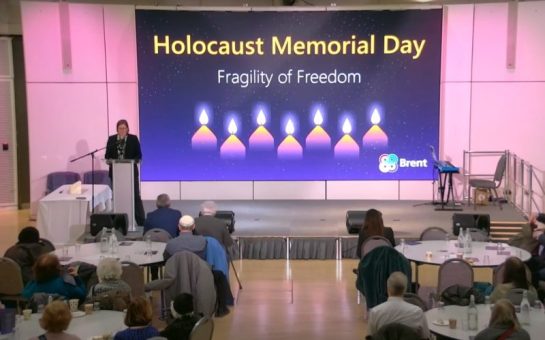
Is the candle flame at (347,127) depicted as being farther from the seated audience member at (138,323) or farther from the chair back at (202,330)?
the seated audience member at (138,323)

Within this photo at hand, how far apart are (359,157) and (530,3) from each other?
425 centimetres

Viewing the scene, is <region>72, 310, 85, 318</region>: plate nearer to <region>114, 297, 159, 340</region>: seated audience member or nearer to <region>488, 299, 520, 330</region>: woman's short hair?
<region>114, 297, 159, 340</region>: seated audience member

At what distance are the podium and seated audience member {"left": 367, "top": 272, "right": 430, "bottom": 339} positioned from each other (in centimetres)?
580

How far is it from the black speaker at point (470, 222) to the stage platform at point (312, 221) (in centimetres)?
101

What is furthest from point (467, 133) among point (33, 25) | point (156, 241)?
point (33, 25)

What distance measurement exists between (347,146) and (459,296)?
319 inches

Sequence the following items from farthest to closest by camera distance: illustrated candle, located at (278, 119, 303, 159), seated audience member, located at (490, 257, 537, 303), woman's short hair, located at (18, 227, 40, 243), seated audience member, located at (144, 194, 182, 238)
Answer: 1. illustrated candle, located at (278, 119, 303, 159)
2. seated audience member, located at (144, 194, 182, 238)
3. woman's short hair, located at (18, 227, 40, 243)
4. seated audience member, located at (490, 257, 537, 303)

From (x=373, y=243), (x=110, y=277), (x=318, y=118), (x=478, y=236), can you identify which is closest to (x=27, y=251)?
(x=110, y=277)

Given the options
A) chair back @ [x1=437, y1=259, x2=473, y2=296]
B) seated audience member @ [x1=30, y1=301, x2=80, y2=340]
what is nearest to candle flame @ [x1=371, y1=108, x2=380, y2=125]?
chair back @ [x1=437, y1=259, x2=473, y2=296]

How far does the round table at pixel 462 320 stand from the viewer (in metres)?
5.70

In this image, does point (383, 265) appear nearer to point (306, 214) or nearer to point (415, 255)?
point (415, 255)

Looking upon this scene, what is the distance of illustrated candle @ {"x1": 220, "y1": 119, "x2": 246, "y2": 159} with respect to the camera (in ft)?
47.6

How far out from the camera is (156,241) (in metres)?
9.22

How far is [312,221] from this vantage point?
1253 cm
